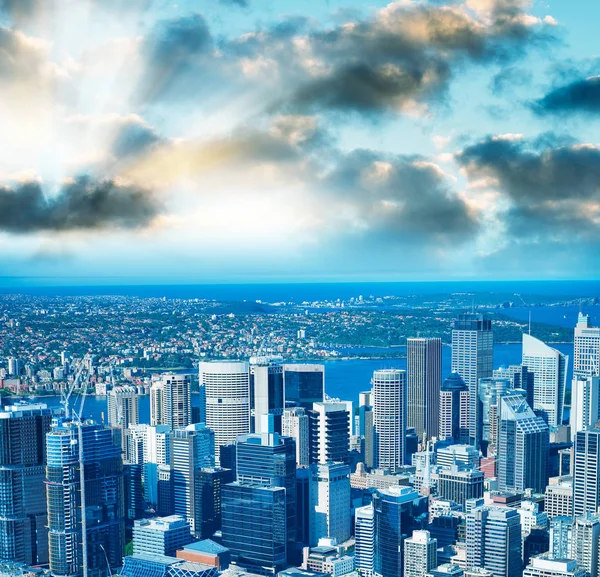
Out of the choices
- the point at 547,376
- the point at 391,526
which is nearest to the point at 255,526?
the point at 391,526

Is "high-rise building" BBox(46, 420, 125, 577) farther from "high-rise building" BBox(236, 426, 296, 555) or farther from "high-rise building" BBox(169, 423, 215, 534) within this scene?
"high-rise building" BBox(236, 426, 296, 555)

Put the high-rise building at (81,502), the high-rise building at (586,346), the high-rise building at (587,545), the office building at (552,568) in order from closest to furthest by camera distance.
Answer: the office building at (552,568) < the high-rise building at (587,545) < the high-rise building at (81,502) < the high-rise building at (586,346)

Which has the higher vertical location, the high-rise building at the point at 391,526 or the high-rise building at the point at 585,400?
the high-rise building at the point at 585,400

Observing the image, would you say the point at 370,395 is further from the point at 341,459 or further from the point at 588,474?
the point at 588,474

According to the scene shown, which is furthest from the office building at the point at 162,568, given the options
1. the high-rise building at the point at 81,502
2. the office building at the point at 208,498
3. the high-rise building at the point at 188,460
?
the high-rise building at the point at 188,460

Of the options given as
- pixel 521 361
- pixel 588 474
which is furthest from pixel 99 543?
pixel 521 361

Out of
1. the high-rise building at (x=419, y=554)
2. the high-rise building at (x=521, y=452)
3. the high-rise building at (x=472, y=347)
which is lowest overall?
the high-rise building at (x=419, y=554)

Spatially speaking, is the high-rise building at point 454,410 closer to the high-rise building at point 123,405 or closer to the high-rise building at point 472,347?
the high-rise building at point 472,347

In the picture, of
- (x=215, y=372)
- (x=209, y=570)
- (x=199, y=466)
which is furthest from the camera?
(x=215, y=372)
